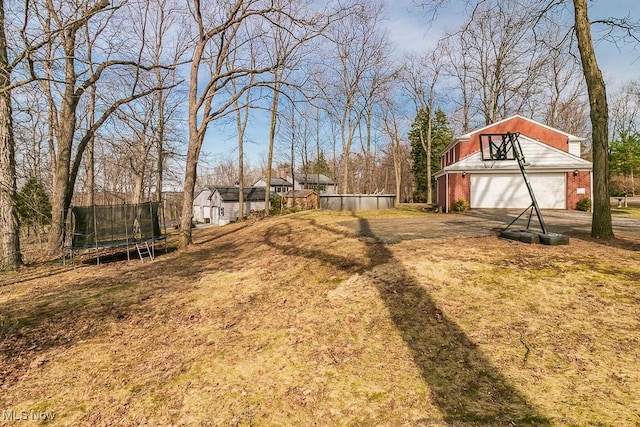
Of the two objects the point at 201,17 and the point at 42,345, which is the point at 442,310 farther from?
the point at 201,17

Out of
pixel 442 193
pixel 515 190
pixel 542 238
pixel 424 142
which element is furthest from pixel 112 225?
pixel 424 142

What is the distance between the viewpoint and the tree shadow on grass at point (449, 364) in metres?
2.59

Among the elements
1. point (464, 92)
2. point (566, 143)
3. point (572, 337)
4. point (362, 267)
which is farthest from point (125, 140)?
point (464, 92)

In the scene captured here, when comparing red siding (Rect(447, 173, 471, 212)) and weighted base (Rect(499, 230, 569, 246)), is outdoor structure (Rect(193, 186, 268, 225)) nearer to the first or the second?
red siding (Rect(447, 173, 471, 212))

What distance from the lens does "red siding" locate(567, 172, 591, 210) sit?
16.8 meters

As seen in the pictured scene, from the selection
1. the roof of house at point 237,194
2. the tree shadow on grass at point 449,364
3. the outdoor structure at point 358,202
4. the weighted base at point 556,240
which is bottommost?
the tree shadow on grass at point 449,364

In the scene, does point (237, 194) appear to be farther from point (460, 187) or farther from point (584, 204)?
point (584, 204)

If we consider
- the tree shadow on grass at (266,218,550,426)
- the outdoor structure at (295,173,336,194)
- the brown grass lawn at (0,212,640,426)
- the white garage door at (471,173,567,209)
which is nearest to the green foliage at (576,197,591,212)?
the white garage door at (471,173,567,209)

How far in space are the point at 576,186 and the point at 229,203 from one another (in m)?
31.3

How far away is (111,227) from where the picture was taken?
33.2 ft

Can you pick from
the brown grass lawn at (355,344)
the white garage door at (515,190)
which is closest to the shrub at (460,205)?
the white garage door at (515,190)

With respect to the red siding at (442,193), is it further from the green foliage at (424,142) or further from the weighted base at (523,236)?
the green foliage at (424,142)

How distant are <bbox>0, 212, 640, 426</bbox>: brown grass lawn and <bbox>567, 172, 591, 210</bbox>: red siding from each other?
1319 cm

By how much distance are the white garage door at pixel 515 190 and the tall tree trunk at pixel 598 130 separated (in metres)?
11.4
